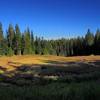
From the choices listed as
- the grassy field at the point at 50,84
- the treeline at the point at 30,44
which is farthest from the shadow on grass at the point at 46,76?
the treeline at the point at 30,44

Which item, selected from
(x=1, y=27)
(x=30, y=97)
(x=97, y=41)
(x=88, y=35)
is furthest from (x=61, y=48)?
(x=30, y=97)

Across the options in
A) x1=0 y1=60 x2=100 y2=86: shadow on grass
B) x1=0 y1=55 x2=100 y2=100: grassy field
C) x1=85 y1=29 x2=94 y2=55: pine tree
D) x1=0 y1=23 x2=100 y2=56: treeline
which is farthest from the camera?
x1=85 y1=29 x2=94 y2=55: pine tree

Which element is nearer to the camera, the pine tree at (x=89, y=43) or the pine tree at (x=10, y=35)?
the pine tree at (x=10, y=35)

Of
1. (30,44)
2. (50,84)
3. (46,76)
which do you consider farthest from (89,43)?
(50,84)

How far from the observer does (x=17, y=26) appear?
114625mm

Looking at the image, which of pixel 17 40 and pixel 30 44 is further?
pixel 30 44

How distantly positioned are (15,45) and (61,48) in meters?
47.4

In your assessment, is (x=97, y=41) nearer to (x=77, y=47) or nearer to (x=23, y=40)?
(x=77, y=47)

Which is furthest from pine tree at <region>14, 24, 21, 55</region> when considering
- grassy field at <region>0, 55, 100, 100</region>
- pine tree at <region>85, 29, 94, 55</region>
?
grassy field at <region>0, 55, 100, 100</region>

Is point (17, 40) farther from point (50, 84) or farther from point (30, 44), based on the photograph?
point (50, 84)

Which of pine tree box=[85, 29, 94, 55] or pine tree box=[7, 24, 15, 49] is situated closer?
pine tree box=[7, 24, 15, 49]

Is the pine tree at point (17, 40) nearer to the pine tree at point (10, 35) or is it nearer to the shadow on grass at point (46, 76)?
the pine tree at point (10, 35)

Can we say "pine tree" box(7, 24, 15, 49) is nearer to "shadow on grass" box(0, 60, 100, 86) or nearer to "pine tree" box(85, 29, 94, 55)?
"pine tree" box(85, 29, 94, 55)

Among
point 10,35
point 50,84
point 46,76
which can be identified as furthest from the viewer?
point 10,35
